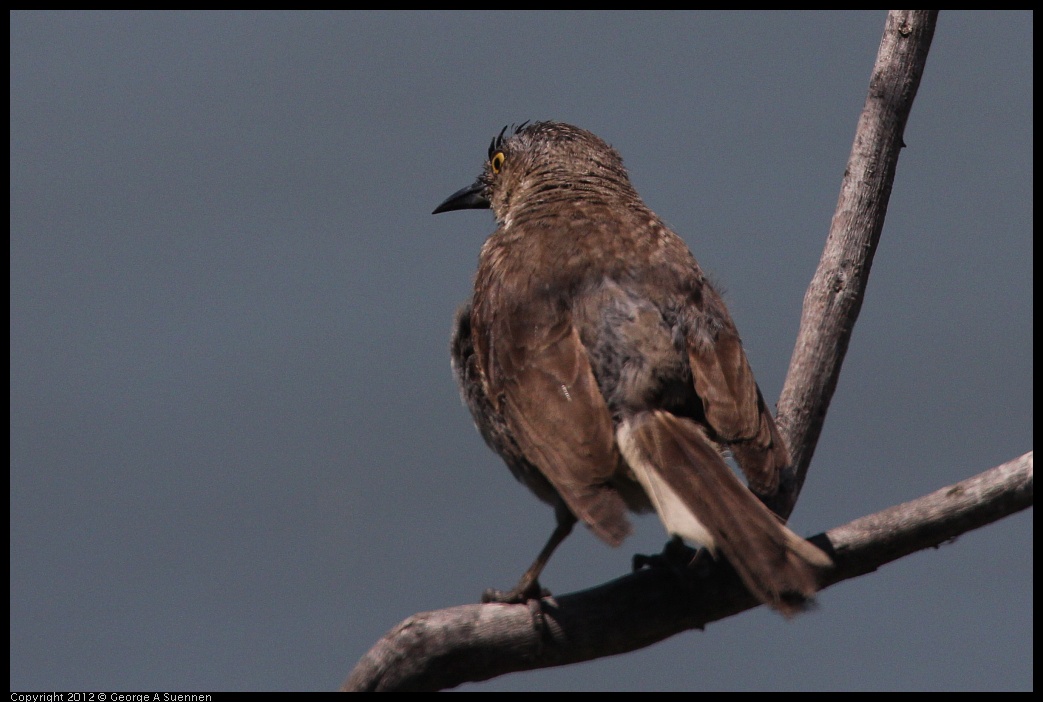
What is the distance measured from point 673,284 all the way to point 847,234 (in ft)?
2.92

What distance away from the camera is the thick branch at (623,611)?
388 cm

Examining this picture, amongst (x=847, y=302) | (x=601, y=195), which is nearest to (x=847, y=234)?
(x=847, y=302)

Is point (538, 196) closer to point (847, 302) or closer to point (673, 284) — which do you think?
point (673, 284)

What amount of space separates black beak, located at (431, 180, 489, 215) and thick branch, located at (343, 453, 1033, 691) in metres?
3.32

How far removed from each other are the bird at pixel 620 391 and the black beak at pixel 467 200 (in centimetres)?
119

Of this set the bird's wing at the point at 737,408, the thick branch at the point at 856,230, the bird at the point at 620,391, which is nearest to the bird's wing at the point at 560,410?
the bird at the point at 620,391

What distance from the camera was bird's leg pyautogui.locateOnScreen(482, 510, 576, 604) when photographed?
426cm

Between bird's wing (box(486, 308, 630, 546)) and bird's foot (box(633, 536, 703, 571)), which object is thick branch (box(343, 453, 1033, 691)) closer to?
bird's foot (box(633, 536, 703, 571))

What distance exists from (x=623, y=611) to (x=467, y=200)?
138 inches

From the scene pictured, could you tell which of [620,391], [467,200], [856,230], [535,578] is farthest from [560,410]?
[467,200]

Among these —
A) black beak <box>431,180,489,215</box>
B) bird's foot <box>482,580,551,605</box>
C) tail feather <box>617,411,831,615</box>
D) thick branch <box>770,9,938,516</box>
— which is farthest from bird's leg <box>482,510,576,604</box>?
black beak <box>431,180,489,215</box>

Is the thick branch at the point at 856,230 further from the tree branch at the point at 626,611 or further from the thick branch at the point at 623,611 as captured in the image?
the thick branch at the point at 623,611

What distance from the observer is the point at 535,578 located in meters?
4.34

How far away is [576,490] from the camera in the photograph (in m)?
4.17
